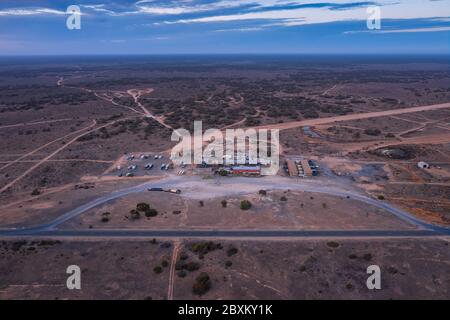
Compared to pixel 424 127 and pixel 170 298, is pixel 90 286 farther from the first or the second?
pixel 424 127

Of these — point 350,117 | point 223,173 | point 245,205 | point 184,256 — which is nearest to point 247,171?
point 223,173

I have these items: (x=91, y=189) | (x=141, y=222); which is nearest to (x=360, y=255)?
(x=141, y=222)

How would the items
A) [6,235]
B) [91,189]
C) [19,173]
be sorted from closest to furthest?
1. [6,235]
2. [91,189]
3. [19,173]

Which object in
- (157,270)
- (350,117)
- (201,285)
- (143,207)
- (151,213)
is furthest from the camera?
(350,117)

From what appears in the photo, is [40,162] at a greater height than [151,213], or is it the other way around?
[40,162]

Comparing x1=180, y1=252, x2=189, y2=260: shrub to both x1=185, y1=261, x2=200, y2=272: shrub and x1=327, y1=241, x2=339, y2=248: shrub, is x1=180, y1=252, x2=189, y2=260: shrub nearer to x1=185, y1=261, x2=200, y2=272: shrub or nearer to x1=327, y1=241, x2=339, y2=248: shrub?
x1=185, y1=261, x2=200, y2=272: shrub

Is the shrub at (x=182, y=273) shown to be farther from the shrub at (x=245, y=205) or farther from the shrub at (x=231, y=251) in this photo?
the shrub at (x=245, y=205)

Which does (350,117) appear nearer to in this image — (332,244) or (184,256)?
(332,244)

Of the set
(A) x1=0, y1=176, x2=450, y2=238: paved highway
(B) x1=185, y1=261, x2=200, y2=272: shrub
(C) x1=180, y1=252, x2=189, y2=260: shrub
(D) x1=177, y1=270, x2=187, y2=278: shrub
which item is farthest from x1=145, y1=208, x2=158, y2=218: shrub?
(D) x1=177, y1=270, x2=187, y2=278: shrub
